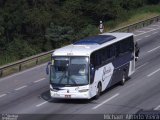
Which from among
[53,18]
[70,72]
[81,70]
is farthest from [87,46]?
[53,18]

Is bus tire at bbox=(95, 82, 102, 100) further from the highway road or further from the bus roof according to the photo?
the bus roof

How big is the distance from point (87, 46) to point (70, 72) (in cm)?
180

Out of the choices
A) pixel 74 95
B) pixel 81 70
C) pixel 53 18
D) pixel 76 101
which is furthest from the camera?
pixel 53 18

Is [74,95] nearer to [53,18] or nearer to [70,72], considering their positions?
[70,72]

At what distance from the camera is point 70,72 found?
87.5ft

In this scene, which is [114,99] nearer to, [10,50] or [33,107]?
[33,107]

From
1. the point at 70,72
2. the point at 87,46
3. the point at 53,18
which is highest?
the point at 87,46

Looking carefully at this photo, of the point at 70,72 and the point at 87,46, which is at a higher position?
the point at 87,46

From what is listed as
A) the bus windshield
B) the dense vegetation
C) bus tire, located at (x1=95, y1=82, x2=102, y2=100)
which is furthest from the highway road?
the dense vegetation

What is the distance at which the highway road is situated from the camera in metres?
25.1

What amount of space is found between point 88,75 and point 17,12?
38.2 meters

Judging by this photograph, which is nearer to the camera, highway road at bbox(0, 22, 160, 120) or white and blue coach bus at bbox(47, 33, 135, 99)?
highway road at bbox(0, 22, 160, 120)

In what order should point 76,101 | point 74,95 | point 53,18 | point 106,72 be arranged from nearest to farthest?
point 74,95 < point 76,101 < point 106,72 < point 53,18

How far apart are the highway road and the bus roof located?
7.58 feet
